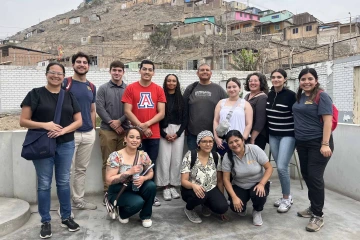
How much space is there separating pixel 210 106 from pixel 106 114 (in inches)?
52.8

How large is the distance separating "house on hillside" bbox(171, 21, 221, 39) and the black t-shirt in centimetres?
3868

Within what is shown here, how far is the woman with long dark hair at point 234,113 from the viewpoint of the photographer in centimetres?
368

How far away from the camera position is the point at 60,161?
118 inches

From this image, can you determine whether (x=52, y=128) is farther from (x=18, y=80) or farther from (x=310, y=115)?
(x=18, y=80)

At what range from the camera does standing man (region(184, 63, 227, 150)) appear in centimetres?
395

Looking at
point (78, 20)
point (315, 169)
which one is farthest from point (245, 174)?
point (78, 20)

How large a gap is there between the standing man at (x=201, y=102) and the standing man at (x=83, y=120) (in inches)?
49.2

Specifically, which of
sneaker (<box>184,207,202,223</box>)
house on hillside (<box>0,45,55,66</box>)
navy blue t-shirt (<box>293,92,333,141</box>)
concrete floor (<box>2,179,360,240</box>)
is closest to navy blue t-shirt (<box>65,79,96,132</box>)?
concrete floor (<box>2,179,360,240</box>)

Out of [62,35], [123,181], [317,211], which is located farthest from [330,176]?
[62,35]

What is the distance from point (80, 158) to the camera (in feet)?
12.0

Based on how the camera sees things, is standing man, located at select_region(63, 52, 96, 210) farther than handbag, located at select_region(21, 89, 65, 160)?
Yes

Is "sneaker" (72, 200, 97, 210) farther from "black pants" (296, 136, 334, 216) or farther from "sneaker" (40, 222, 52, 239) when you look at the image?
"black pants" (296, 136, 334, 216)

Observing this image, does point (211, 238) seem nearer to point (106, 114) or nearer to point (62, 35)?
point (106, 114)

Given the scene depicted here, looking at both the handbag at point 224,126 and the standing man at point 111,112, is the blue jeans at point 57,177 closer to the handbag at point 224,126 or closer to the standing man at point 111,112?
A: the standing man at point 111,112
